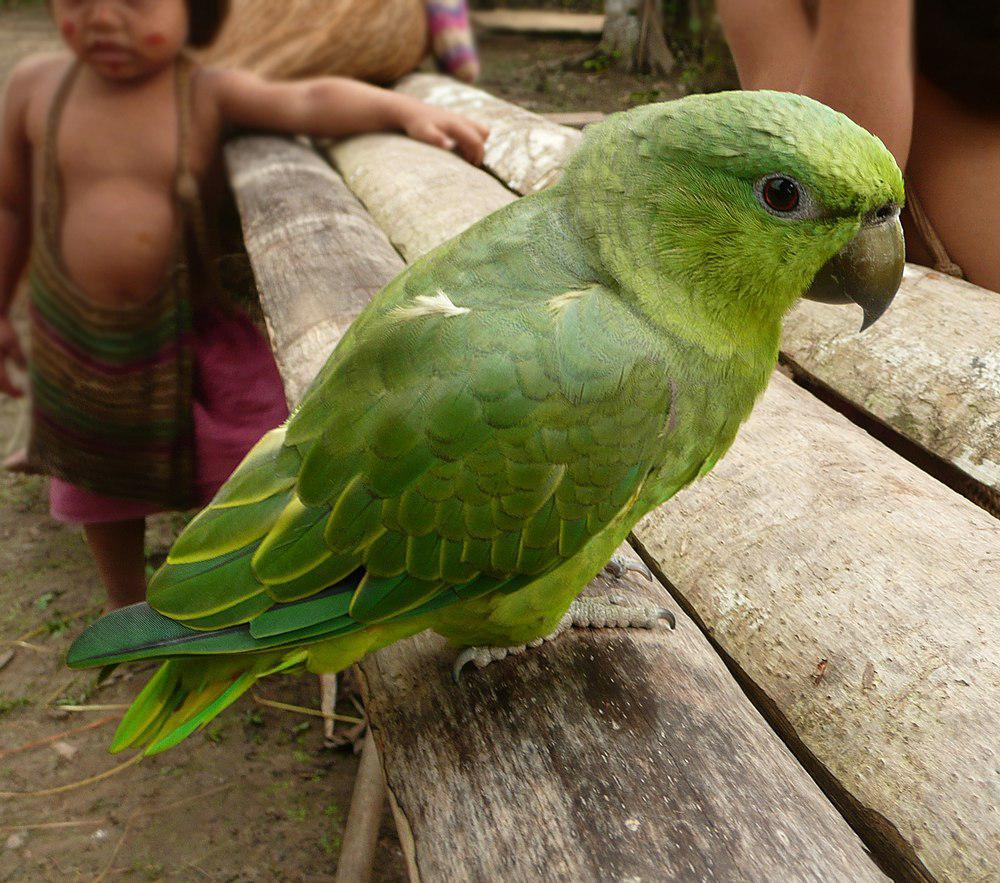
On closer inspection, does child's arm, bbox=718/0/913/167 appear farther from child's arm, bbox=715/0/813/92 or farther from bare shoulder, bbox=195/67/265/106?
bare shoulder, bbox=195/67/265/106

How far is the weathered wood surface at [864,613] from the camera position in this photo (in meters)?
0.72

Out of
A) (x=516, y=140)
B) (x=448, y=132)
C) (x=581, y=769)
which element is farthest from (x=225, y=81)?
(x=581, y=769)

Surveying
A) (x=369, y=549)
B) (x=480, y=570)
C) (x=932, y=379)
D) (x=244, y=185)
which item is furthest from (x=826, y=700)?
(x=244, y=185)

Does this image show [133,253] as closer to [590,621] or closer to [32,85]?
[32,85]

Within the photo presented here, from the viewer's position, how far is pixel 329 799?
1768 millimetres

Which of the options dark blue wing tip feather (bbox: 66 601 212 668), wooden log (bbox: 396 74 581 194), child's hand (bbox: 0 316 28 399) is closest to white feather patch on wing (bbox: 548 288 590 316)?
dark blue wing tip feather (bbox: 66 601 212 668)

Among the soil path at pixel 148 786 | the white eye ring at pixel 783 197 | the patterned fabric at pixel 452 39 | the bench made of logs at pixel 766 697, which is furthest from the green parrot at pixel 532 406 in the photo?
the patterned fabric at pixel 452 39

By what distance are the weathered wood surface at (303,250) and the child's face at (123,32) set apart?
35 centimetres

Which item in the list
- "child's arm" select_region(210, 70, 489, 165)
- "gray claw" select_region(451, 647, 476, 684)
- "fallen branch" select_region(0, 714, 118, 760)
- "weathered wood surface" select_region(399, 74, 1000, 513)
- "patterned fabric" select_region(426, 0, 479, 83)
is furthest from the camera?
"patterned fabric" select_region(426, 0, 479, 83)

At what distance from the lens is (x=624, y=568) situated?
1043mm

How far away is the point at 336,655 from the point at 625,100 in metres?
5.83

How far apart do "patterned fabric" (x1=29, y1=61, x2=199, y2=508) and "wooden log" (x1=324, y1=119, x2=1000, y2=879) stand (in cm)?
116

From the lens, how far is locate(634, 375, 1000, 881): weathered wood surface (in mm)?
719

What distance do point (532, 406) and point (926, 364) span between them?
31.3 inches
